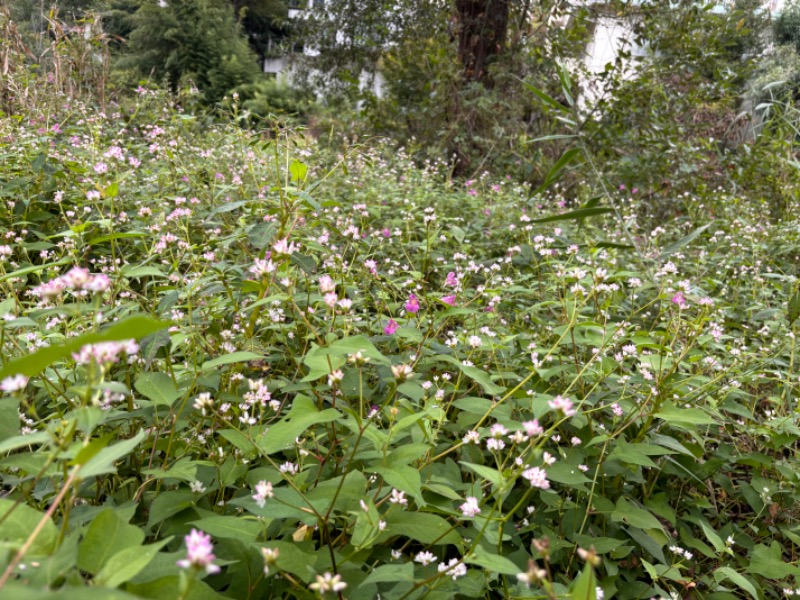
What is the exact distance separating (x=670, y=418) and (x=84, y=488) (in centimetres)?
119

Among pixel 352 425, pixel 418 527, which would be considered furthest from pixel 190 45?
pixel 418 527

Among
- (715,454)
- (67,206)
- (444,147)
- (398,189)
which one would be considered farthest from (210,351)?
(444,147)

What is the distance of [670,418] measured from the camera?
4.05ft

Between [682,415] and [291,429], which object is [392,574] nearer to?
[291,429]

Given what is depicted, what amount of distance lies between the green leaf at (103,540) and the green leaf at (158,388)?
15.7 inches

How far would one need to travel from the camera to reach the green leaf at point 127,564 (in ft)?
1.77

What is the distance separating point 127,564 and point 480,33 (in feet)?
20.5

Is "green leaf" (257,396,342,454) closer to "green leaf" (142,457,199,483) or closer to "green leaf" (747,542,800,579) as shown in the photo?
"green leaf" (142,457,199,483)

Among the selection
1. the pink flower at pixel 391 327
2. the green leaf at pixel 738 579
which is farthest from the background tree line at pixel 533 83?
the green leaf at pixel 738 579

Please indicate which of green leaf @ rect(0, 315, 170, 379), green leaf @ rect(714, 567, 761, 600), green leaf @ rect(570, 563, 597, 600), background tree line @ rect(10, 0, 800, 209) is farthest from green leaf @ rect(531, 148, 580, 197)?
background tree line @ rect(10, 0, 800, 209)

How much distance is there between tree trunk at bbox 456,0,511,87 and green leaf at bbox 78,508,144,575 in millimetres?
6023

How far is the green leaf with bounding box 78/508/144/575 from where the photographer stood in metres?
0.63

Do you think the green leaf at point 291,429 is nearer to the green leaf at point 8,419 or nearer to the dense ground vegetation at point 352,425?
the dense ground vegetation at point 352,425

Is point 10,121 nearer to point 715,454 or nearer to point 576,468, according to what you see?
point 576,468
